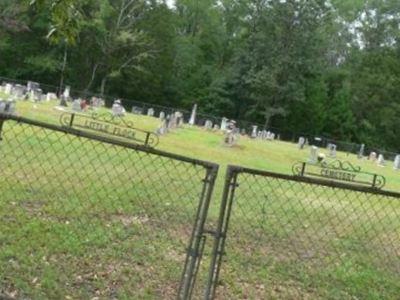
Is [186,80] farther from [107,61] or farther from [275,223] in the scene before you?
[275,223]

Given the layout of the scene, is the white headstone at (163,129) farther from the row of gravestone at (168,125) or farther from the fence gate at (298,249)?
the fence gate at (298,249)

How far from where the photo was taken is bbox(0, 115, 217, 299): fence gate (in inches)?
200

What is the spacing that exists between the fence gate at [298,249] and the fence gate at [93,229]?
1.61ft

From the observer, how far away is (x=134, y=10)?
180 feet

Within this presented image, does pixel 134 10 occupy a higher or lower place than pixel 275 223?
higher

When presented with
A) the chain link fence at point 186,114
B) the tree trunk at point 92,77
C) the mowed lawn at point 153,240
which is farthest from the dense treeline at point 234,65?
the mowed lawn at point 153,240

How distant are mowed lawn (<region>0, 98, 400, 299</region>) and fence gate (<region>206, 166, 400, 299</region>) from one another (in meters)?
0.02

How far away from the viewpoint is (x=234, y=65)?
2231 inches

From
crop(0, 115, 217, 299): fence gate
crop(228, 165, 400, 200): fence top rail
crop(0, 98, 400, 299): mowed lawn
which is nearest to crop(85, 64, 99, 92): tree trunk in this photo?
crop(0, 98, 400, 299): mowed lawn

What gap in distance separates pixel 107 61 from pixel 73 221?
47.8m

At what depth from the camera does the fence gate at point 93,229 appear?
507cm

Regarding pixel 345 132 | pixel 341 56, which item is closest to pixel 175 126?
pixel 345 132

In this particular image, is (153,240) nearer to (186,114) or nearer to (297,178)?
(297,178)

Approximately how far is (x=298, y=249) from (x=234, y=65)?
4960cm
